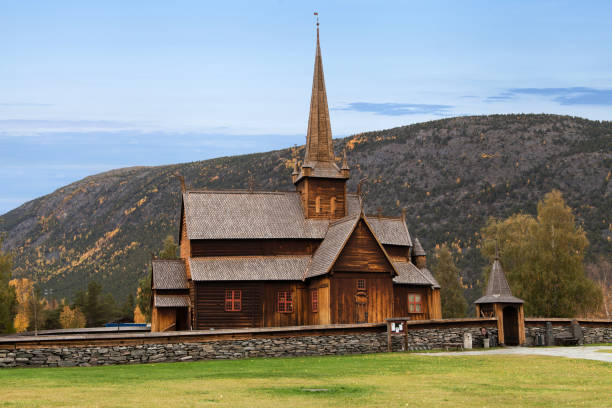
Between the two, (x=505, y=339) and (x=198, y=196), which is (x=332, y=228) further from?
(x=505, y=339)

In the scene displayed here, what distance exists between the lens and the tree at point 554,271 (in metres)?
64.8

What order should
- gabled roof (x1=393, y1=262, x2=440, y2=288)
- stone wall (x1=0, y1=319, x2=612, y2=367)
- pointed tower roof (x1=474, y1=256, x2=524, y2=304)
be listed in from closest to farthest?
stone wall (x1=0, y1=319, x2=612, y2=367) < pointed tower roof (x1=474, y1=256, x2=524, y2=304) < gabled roof (x1=393, y1=262, x2=440, y2=288)

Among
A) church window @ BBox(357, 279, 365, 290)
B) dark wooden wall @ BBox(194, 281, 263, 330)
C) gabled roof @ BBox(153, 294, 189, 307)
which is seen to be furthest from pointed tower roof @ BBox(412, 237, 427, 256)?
gabled roof @ BBox(153, 294, 189, 307)

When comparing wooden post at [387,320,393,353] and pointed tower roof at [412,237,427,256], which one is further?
pointed tower roof at [412,237,427,256]

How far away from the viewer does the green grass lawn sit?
688 inches

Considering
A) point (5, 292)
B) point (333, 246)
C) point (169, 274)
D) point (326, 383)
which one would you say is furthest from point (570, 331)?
point (5, 292)

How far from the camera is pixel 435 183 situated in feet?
474

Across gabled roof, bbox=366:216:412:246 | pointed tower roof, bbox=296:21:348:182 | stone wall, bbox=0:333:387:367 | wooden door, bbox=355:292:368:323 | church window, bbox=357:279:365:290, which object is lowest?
stone wall, bbox=0:333:387:367

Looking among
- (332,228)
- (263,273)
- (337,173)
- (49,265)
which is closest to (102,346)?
(263,273)

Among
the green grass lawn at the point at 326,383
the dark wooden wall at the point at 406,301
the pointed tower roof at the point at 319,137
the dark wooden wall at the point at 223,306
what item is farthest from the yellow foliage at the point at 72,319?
the green grass lawn at the point at 326,383

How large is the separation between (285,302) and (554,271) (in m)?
29.2

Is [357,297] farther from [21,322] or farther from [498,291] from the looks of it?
[21,322]

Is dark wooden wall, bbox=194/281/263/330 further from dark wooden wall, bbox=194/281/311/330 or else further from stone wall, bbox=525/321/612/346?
stone wall, bbox=525/321/612/346

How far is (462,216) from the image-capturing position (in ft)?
425
